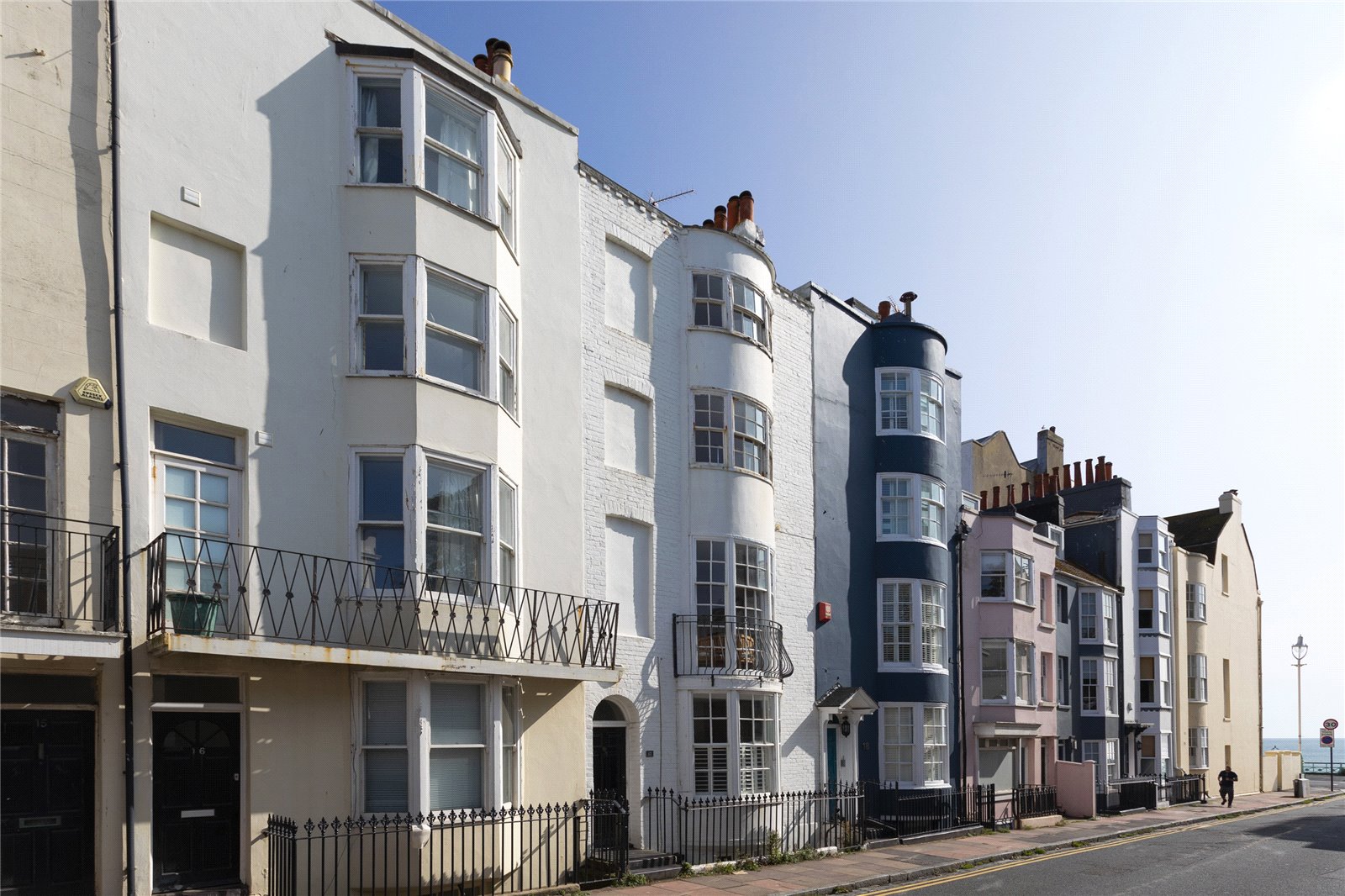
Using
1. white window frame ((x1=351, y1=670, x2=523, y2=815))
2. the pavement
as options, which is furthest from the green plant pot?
the pavement

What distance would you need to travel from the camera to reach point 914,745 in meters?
26.4

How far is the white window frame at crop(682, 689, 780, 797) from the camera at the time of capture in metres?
20.7

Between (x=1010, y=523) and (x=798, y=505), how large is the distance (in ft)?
29.4

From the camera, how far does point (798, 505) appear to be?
24.7 m

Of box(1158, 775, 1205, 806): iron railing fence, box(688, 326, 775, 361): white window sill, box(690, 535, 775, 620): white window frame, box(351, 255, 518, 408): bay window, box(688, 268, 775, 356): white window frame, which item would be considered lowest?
box(1158, 775, 1205, 806): iron railing fence

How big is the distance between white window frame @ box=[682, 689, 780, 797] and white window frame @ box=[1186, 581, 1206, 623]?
30553 mm

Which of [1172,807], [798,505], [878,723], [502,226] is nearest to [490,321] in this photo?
[502,226]

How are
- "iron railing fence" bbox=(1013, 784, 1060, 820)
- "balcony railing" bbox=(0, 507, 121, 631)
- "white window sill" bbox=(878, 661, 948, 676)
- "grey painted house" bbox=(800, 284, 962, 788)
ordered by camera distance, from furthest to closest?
"iron railing fence" bbox=(1013, 784, 1060, 820)
"white window sill" bbox=(878, 661, 948, 676)
"grey painted house" bbox=(800, 284, 962, 788)
"balcony railing" bbox=(0, 507, 121, 631)

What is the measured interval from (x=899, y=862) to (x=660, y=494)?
761 centimetres

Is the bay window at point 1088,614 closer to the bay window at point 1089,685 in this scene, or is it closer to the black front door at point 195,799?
the bay window at point 1089,685

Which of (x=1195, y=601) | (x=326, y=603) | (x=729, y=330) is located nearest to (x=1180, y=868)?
(x=729, y=330)

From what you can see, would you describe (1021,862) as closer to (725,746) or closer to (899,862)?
(899,862)

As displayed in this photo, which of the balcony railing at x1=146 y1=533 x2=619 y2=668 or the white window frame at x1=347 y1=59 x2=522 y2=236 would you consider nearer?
the balcony railing at x1=146 y1=533 x2=619 y2=668

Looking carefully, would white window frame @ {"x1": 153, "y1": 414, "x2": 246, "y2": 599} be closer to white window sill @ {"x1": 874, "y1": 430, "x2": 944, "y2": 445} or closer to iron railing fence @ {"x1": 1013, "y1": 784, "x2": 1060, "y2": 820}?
white window sill @ {"x1": 874, "y1": 430, "x2": 944, "y2": 445}
